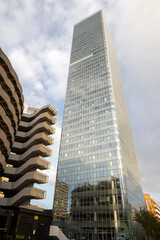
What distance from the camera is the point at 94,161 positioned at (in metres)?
66.6

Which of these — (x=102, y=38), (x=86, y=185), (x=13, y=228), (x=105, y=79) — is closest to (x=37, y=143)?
(x=13, y=228)

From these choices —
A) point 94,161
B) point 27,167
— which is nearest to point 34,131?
point 27,167

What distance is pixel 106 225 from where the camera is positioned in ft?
173

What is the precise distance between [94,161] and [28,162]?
33899mm

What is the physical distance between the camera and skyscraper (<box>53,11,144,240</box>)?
54562 mm

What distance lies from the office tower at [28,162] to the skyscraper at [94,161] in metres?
27.5

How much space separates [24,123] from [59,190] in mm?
34685

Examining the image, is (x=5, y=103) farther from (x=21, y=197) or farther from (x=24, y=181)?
(x=21, y=197)

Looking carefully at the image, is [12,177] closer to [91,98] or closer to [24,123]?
[24,123]

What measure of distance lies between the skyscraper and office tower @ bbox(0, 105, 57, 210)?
2745cm

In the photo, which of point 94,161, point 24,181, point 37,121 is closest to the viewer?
point 24,181


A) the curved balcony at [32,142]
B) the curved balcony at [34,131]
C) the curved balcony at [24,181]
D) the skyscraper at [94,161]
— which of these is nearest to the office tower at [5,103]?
the curved balcony at [24,181]

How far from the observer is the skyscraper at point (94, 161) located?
5456 centimetres

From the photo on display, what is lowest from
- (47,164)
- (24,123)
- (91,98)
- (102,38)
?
(47,164)
